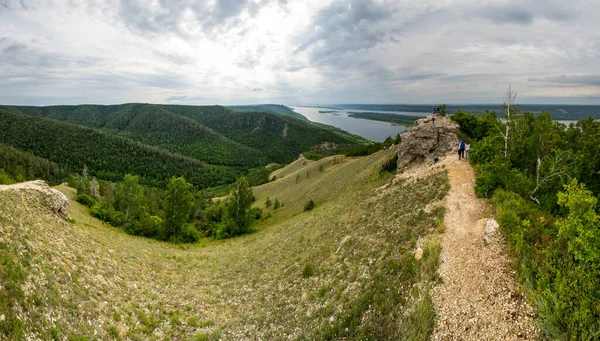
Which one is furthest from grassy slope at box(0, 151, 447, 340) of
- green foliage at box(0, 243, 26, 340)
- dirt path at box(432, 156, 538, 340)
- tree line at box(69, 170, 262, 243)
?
tree line at box(69, 170, 262, 243)

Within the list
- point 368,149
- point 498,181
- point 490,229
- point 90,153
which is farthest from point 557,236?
point 90,153

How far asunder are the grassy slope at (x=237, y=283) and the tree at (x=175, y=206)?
654 inches

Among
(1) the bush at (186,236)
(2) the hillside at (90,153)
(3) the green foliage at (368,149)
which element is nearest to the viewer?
(1) the bush at (186,236)

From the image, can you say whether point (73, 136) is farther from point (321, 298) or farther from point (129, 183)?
point (321, 298)

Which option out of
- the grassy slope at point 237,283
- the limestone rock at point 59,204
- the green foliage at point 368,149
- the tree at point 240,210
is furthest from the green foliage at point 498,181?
the green foliage at point 368,149

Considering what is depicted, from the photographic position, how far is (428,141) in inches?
1348

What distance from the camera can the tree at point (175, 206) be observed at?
4422 cm

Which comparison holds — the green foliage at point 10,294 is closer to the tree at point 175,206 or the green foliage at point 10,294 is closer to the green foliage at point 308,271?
the green foliage at point 308,271

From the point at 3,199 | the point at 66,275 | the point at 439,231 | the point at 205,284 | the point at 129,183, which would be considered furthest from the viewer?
the point at 129,183

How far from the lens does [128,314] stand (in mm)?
16234

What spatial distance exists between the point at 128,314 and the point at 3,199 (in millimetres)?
12290

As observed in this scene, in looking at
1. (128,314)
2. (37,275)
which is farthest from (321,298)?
(37,275)

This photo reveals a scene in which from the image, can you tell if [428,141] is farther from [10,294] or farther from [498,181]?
[10,294]

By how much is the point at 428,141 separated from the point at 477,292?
2543 centimetres
